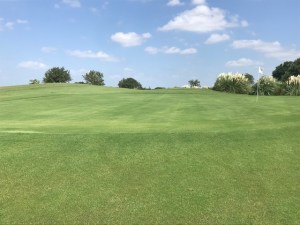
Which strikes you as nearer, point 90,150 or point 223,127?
point 90,150

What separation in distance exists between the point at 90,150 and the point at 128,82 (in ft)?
355

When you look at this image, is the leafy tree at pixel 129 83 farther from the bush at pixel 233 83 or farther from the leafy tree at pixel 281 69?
the bush at pixel 233 83

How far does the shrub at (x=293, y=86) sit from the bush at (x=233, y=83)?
15.6 feet

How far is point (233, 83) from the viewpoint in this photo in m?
42.7

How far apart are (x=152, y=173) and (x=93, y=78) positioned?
9443 centimetres

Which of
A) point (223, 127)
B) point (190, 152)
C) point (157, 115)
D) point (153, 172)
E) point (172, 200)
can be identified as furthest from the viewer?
point (157, 115)

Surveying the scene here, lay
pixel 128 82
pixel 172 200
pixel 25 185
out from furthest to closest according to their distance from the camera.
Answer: pixel 128 82, pixel 25 185, pixel 172 200

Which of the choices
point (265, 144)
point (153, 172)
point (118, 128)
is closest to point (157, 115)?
point (118, 128)

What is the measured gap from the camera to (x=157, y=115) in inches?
668

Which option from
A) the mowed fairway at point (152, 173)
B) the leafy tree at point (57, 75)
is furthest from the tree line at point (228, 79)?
the mowed fairway at point (152, 173)

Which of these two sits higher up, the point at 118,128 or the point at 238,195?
the point at 118,128

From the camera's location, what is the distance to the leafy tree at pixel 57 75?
317 ft

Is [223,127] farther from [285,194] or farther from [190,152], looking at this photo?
[285,194]

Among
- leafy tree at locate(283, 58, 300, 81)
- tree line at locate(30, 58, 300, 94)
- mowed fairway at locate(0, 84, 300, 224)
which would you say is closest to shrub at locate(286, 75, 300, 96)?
tree line at locate(30, 58, 300, 94)
